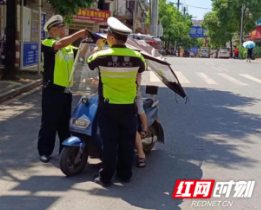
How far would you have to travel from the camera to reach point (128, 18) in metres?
48.7

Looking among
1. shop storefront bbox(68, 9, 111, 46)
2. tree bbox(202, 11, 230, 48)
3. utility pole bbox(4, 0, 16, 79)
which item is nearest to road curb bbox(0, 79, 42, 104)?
utility pole bbox(4, 0, 16, 79)

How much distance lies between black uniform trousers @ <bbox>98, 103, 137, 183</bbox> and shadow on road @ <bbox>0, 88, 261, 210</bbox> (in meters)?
0.28

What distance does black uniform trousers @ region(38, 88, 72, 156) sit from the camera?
5.87 m

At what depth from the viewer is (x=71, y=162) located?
549 cm

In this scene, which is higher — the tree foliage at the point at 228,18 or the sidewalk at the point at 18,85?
the tree foliage at the point at 228,18

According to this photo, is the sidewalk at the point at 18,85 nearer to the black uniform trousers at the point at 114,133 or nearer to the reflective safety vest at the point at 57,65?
the reflective safety vest at the point at 57,65

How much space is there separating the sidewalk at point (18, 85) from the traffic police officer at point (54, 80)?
5.48m

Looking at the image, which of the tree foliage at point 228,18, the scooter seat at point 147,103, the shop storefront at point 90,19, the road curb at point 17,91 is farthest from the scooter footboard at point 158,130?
the tree foliage at point 228,18

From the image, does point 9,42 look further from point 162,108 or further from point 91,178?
point 91,178

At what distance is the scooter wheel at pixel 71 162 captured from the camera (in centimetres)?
536

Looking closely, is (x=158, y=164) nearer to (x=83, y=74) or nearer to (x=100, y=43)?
(x=83, y=74)

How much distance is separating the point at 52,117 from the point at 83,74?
0.75 m

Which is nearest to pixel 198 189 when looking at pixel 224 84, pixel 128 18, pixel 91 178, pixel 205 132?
pixel 91 178

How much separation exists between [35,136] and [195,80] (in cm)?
1065
